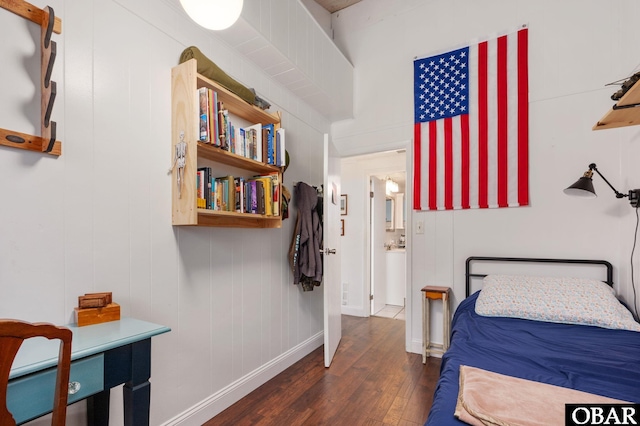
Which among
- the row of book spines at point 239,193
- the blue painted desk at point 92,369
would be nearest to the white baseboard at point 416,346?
the row of book spines at point 239,193

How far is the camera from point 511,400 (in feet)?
3.50

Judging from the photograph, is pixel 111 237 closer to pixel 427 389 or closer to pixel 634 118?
pixel 427 389

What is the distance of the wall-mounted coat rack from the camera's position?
1.21 m

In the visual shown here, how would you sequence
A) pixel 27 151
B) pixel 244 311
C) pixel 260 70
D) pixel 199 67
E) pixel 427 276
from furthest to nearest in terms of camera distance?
pixel 427 276 → pixel 260 70 → pixel 244 311 → pixel 199 67 → pixel 27 151

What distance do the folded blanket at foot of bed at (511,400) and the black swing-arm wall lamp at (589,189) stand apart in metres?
1.58

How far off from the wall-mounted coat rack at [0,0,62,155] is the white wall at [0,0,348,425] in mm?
33

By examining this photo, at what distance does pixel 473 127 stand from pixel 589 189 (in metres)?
1.04

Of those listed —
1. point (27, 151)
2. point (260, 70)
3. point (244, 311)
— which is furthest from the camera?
point (260, 70)

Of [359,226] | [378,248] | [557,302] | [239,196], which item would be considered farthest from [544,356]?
[378,248]

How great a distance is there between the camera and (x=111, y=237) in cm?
154

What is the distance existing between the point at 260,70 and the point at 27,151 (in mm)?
1688

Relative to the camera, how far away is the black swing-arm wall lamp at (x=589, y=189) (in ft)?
6.96

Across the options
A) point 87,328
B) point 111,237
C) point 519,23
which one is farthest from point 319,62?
point 87,328

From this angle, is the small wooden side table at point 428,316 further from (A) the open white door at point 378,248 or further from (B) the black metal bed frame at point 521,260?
(A) the open white door at point 378,248
